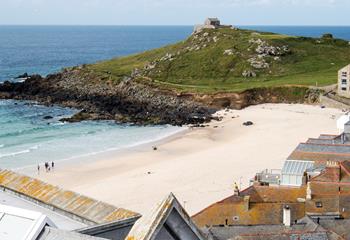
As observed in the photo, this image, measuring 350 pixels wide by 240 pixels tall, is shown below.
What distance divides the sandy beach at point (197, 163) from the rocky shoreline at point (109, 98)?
6512 mm

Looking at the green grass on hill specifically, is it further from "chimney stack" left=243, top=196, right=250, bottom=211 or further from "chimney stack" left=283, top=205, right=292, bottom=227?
"chimney stack" left=283, top=205, right=292, bottom=227

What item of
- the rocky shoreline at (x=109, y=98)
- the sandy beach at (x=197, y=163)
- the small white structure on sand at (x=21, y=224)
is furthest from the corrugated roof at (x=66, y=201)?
the rocky shoreline at (x=109, y=98)

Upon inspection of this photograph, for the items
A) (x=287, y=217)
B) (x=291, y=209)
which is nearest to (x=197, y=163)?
(x=291, y=209)

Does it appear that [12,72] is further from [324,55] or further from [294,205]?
[294,205]

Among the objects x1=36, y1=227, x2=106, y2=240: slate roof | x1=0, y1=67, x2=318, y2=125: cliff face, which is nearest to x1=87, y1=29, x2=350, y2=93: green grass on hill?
x1=0, y1=67, x2=318, y2=125: cliff face

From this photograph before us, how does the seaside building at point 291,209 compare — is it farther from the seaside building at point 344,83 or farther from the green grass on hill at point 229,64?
the green grass on hill at point 229,64

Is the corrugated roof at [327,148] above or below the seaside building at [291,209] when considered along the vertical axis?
below

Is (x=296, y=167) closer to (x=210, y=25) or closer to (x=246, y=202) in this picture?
(x=246, y=202)

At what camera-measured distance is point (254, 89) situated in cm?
7738

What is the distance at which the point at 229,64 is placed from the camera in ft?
317

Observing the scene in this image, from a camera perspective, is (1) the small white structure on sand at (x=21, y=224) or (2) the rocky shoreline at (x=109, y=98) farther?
(2) the rocky shoreline at (x=109, y=98)

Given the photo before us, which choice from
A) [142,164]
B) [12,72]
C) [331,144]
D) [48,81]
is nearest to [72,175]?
[142,164]

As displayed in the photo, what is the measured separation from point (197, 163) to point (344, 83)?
35049mm

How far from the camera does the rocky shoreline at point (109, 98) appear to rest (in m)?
68.6
